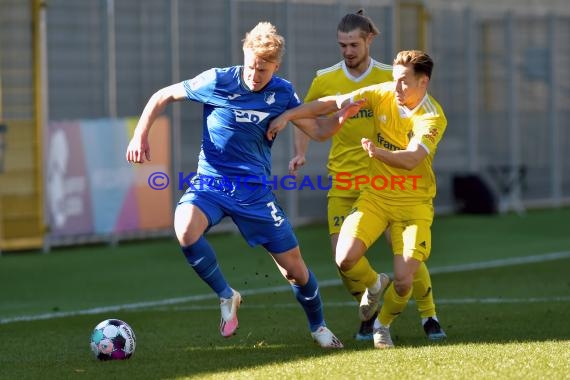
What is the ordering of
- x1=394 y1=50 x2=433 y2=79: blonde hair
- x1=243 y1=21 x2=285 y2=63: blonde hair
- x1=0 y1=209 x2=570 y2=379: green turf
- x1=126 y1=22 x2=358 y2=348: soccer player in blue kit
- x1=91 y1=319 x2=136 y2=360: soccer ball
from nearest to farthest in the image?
1. x1=0 y1=209 x2=570 y2=379: green turf
2. x1=243 y1=21 x2=285 y2=63: blonde hair
3. x1=91 y1=319 x2=136 y2=360: soccer ball
4. x1=126 y1=22 x2=358 y2=348: soccer player in blue kit
5. x1=394 y1=50 x2=433 y2=79: blonde hair

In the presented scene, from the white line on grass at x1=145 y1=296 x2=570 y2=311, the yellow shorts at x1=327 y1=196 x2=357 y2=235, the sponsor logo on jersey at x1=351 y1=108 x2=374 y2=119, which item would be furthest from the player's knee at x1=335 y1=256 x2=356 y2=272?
the white line on grass at x1=145 y1=296 x2=570 y2=311

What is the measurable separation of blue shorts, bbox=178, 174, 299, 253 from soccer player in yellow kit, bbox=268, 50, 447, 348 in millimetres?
411

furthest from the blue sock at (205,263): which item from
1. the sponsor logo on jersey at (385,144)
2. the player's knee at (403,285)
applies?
the sponsor logo on jersey at (385,144)

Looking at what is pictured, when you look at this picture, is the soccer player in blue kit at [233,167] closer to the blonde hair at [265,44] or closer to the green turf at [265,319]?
the blonde hair at [265,44]

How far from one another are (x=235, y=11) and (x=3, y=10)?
379 cm

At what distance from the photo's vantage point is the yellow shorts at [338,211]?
30.5ft

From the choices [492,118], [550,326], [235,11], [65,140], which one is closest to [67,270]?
[65,140]

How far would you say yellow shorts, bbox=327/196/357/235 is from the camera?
930 centimetres

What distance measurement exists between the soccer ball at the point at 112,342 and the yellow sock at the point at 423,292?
2.04 meters

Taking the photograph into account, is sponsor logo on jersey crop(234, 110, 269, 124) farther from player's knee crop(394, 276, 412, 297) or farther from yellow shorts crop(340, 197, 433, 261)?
player's knee crop(394, 276, 412, 297)

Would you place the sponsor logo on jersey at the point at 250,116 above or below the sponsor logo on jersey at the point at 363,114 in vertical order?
above

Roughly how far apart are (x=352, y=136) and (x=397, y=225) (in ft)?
3.62

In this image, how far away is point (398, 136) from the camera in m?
8.66

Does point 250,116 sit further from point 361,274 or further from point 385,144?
point 361,274
